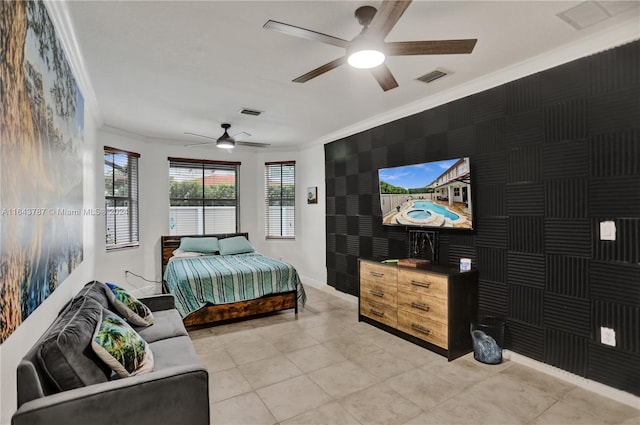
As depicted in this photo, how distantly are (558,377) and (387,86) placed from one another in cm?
274

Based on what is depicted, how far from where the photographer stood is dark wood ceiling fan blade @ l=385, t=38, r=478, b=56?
2016 mm

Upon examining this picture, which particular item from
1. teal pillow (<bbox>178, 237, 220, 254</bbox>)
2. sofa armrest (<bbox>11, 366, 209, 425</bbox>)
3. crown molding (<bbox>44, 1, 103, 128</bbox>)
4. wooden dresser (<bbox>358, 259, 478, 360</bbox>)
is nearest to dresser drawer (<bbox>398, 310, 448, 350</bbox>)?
wooden dresser (<bbox>358, 259, 478, 360</bbox>)

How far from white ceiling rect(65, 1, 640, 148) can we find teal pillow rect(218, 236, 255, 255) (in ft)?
7.43

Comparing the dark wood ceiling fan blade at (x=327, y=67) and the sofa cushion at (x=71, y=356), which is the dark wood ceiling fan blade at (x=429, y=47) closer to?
the dark wood ceiling fan blade at (x=327, y=67)

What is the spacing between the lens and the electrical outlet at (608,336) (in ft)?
7.99

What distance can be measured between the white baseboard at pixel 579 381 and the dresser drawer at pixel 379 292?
1.14m

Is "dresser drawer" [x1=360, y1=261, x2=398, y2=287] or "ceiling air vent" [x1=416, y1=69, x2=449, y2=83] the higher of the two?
"ceiling air vent" [x1=416, y1=69, x2=449, y2=83]

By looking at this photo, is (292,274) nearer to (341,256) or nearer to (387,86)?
(341,256)

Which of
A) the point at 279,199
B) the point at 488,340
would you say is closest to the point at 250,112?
the point at 279,199

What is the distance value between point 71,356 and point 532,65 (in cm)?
380

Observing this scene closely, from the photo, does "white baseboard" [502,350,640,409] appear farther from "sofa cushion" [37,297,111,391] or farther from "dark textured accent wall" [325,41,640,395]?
"sofa cushion" [37,297,111,391]

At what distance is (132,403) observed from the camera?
151 centimetres

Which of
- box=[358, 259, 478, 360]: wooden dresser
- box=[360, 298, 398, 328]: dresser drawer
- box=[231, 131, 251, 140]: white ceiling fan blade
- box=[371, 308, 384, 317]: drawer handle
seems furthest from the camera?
box=[231, 131, 251, 140]: white ceiling fan blade

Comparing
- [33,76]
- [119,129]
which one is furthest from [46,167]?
[119,129]
